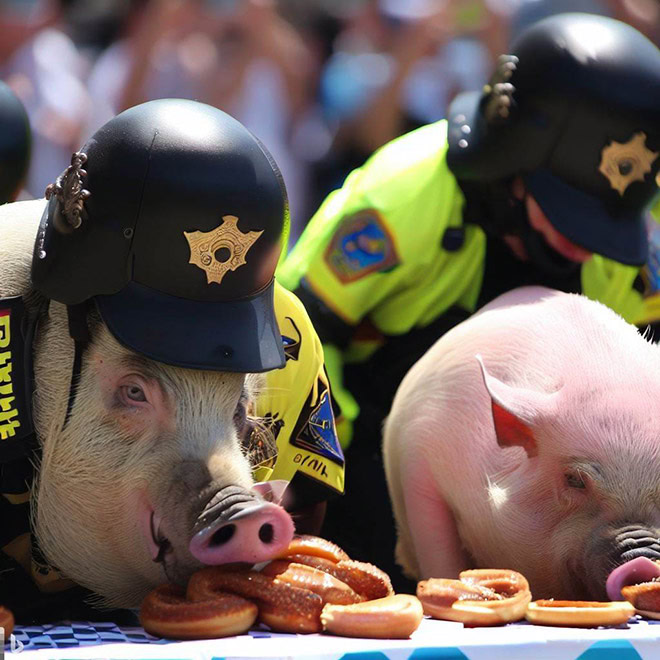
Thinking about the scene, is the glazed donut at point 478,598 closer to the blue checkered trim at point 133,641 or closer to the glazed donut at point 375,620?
the blue checkered trim at point 133,641

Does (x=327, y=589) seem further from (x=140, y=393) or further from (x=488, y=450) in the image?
(x=488, y=450)

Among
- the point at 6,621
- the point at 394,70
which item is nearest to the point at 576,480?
the point at 6,621

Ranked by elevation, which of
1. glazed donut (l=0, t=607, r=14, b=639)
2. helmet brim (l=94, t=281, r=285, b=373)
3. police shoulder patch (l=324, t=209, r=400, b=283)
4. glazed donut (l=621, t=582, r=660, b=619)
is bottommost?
glazed donut (l=621, t=582, r=660, b=619)

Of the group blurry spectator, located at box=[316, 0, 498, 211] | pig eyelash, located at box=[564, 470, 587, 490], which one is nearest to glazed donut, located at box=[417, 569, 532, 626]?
pig eyelash, located at box=[564, 470, 587, 490]

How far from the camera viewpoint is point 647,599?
7.86ft

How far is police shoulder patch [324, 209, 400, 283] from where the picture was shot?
3.91 m

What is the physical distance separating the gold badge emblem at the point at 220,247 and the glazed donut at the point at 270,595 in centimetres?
57

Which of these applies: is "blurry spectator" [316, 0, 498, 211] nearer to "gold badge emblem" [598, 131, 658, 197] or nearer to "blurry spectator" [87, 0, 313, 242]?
"blurry spectator" [87, 0, 313, 242]

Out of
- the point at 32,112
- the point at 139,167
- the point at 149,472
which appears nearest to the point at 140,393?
the point at 149,472

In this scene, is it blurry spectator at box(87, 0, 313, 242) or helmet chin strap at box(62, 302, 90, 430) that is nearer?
helmet chin strap at box(62, 302, 90, 430)

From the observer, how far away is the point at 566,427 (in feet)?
9.41

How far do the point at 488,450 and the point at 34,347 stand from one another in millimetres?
1191

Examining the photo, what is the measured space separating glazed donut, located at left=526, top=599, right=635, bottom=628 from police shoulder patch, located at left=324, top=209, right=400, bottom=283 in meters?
1.83

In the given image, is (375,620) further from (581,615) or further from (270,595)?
(581,615)
